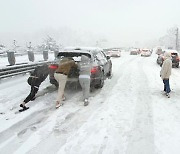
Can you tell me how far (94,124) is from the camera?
6.27 metres

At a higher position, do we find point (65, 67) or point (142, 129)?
point (65, 67)

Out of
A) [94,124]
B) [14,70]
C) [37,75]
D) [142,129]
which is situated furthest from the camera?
[14,70]

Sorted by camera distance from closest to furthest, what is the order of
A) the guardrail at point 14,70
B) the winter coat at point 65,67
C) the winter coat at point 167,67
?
1. the winter coat at point 65,67
2. the winter coat at point 167,67
3. the guardrail at point 14,70

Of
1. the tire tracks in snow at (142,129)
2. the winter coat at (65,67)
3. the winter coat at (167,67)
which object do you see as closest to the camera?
the tire tracks in snow at (142,129)

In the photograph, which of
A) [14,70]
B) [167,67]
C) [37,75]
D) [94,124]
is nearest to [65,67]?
[37,75]

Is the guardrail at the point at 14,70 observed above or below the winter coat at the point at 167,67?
below

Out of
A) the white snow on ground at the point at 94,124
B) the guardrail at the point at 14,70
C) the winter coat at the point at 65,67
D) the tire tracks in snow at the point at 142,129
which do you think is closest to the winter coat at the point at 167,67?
the white snow on ground at the point at 94,124

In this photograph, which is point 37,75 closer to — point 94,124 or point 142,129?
point 94,124

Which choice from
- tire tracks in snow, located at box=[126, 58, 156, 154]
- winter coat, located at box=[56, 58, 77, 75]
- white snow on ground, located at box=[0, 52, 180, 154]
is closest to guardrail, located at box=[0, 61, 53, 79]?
white snow on ground, located at box=[0, 52, 180, 154]

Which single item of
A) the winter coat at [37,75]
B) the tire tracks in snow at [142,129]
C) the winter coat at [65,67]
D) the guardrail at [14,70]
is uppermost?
the winter coat at [65,67]

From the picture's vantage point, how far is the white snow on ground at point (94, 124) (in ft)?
16.6

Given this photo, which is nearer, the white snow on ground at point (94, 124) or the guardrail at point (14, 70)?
Answer: the white snow on ground at point (94, 124)

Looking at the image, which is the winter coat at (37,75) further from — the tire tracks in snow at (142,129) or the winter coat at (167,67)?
the winter coat at (167,67)

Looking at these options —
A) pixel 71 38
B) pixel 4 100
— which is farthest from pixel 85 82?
pixel 71 38
